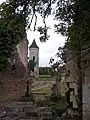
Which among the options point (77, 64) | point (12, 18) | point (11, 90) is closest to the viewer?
point (12, 18)

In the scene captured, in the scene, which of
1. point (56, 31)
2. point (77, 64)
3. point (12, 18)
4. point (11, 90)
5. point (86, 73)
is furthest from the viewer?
point (11, 90)

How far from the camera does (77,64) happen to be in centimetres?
1712

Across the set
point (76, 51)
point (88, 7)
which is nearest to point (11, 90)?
point (76, 51)

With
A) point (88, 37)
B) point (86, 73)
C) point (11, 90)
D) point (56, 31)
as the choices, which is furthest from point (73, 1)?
point (11, 90)

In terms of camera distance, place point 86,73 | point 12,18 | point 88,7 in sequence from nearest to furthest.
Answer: point 88,7 → point 12,18 → point 86,73

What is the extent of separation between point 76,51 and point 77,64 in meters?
2.49

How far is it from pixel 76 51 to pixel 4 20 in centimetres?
488

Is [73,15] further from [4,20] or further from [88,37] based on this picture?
[4,20]

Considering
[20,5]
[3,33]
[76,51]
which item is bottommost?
[76,51]

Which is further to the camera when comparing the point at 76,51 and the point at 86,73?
the point at 86,73

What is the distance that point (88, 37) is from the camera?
34.5 ft

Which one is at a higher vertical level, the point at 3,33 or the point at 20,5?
the point at 3,33

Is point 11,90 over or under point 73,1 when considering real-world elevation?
under

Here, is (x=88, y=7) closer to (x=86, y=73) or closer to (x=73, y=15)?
(x=73, y=15)
